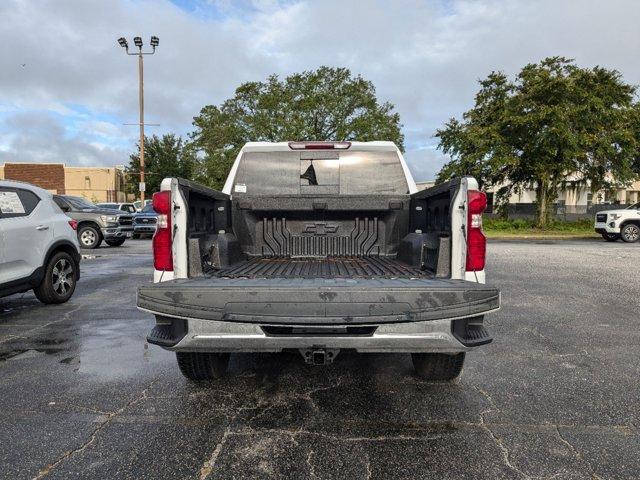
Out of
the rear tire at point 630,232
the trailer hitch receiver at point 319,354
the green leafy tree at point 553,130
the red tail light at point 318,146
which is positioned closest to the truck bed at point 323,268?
the trailer hitch receiver at point 319,354

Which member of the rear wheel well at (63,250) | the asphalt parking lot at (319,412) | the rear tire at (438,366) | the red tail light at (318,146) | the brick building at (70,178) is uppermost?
the brick building at (70,178)

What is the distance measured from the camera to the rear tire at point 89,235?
632 inches

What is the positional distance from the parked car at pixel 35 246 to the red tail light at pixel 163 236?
3751 millimetres

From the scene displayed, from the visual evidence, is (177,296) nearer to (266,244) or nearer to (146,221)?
(266,244)

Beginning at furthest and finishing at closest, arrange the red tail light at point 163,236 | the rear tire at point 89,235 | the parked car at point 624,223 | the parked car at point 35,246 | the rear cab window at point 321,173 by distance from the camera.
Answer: the parked car at point 624,223
the rear tire at point 89,235
the parked car at point 35,246
the rear cab window at point 321,173
the red tail light at point 163,236

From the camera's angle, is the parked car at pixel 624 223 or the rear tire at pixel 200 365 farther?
the parked car at pixel 624 223

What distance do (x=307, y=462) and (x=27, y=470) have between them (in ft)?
5.02

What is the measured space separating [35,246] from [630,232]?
21807mm

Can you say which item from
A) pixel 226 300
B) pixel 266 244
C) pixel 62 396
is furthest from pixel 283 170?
pixel 62 396

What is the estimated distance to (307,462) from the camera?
2.62 metres

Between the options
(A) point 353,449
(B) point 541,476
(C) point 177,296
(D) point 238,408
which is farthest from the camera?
(D) point 238,408

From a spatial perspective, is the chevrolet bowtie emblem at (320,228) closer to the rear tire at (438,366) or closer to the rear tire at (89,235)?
the rear tire at (438,366)

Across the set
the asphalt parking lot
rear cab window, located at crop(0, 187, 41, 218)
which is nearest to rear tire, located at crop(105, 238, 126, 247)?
rear cab window, located at crop(0, 187, 41, 218)

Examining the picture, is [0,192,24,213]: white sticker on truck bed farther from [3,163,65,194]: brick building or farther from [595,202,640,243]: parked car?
[3,163,65,194]: brick building
